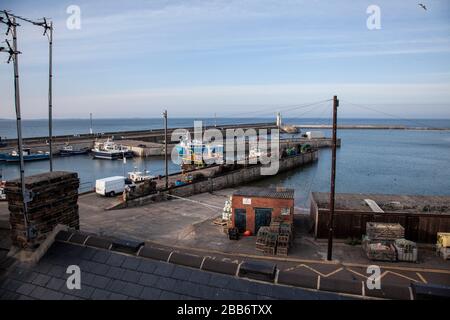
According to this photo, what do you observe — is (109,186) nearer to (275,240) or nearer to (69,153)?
(275,240)

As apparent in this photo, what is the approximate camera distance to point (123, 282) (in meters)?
6.27

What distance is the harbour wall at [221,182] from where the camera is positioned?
111ft

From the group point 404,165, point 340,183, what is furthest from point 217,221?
point 404,165

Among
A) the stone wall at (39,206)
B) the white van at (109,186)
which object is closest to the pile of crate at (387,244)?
the stone wall at (39,206)

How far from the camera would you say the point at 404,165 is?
78000mm

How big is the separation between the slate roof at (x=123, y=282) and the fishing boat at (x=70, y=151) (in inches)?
3443

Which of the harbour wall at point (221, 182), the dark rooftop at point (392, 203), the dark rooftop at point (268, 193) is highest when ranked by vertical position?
the dark rooftop at point (268, 193)

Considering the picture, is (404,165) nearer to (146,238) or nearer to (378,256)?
(378,256)

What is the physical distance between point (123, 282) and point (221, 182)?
41.5 m

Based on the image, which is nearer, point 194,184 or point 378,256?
point 378,256

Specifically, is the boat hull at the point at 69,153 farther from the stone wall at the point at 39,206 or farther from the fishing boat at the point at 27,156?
the stone wall at the point at 39,206

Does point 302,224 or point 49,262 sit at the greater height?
point 49,262
